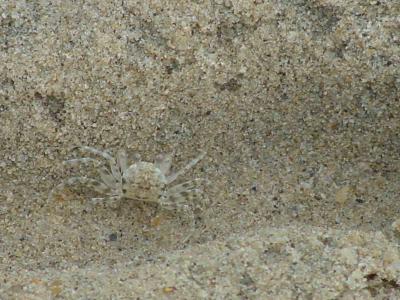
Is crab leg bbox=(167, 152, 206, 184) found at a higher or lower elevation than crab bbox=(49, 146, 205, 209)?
higher

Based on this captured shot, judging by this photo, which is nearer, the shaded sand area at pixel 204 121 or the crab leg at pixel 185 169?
the shaded sand area at pixel 204 121

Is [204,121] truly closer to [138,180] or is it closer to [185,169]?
[185,169]

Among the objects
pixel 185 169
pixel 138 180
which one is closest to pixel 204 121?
pixel 185 169

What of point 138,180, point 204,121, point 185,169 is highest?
point 204,121

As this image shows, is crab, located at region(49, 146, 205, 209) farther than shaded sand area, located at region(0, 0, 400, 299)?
Yes

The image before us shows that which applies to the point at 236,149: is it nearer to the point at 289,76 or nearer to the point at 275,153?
the point at 275,153

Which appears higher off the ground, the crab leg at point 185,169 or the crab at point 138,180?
the crab leg at point 185,169
